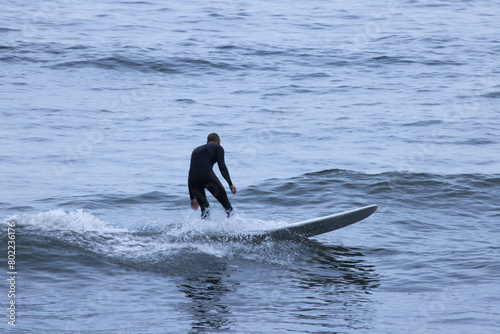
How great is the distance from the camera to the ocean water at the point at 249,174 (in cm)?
949

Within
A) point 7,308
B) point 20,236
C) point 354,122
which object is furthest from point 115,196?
point 354,122

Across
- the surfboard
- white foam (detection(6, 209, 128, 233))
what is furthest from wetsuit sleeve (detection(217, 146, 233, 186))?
white foam (detection(6, 209, 128, 233))

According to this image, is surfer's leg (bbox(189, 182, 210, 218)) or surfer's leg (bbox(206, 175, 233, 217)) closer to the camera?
surfer's leg (bbox(206, 175, 233, 217))

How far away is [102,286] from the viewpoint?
33.0ft

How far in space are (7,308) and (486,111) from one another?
2218 cm

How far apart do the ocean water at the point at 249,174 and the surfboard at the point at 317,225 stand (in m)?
0.23

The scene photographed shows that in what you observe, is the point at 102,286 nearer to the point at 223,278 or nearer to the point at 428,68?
the point at 223,278

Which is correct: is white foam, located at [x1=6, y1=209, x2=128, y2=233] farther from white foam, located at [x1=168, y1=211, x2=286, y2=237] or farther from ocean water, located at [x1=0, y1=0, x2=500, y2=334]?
white foam, located at [x1=168, y1=211, x2=286, y2=237]

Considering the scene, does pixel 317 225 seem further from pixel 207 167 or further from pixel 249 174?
pixel 249 174

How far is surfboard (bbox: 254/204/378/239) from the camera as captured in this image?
1223cm

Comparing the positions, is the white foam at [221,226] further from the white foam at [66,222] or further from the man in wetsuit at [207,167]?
the white foam at [66,222]

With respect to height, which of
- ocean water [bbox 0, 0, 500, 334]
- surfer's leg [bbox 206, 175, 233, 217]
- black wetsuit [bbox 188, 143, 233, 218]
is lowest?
ocean water [bbox 0, 0, 500, 334]

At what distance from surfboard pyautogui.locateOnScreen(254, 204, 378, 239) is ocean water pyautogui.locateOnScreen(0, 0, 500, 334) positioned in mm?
229

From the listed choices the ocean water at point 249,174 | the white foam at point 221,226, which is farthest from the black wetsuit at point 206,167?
the ocean water at point 249,174
